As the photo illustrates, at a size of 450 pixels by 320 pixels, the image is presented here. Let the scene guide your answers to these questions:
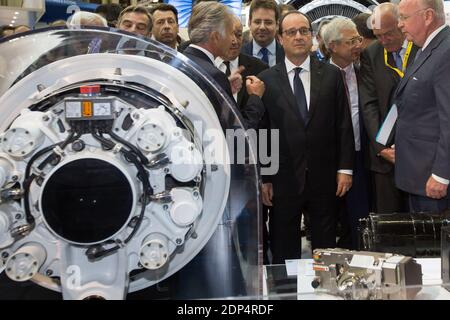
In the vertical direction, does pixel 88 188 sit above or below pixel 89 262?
above

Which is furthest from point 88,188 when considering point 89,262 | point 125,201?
point 89,262

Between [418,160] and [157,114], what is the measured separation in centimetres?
143

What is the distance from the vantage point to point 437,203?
251 cm

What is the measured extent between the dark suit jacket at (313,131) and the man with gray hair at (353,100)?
1.11 ft

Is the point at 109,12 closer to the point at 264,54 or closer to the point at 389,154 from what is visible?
the point at 264,54

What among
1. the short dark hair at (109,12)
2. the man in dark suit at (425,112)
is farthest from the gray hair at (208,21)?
the short dark hair at (109,12)

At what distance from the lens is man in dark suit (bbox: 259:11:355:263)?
2.77m

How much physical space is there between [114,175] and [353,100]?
2.08 metres

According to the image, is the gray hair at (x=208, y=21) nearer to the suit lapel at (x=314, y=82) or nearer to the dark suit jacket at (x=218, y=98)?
the dark suit jacket at (x=218, y=98)

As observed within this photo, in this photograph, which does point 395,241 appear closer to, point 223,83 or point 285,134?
point 223,83

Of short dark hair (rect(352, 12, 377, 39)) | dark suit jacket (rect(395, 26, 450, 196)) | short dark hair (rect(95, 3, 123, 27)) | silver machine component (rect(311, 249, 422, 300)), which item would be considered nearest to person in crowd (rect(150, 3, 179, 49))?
short dark hair (rect(95, 3, 123, 27))

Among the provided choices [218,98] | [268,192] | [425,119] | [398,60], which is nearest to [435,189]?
[425,119]

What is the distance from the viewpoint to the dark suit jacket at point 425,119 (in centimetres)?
233
